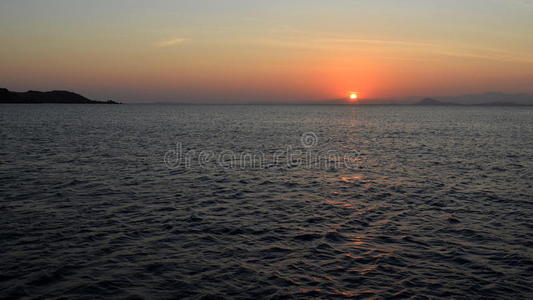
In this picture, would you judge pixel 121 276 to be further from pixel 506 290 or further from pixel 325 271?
pixel 506 290

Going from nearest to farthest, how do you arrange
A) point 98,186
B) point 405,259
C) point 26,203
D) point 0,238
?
1. point 405,259
2. point 0,238
3. point 26,203
4. point 98,186

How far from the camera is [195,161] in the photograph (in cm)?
4166

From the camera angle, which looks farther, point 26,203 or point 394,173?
point 394,173

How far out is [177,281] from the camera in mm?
13320

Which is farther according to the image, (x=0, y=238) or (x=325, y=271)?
(x=0, y=238)

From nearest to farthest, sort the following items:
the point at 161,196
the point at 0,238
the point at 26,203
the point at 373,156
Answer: the point at 0,238, the point at 26,203, the point at 161,196, the point at 373,156

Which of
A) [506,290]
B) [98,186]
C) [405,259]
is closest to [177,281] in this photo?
[405,259]

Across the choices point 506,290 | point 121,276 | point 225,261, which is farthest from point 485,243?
point 121,276

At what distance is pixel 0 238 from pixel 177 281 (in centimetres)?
964

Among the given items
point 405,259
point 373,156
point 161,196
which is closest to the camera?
point 405,259

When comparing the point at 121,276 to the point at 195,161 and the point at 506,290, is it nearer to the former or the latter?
the point at 506,290

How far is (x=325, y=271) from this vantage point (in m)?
14.3

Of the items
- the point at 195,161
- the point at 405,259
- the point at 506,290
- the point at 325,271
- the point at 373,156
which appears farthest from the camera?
the point at 373,156

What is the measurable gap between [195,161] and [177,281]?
95.0 feet
